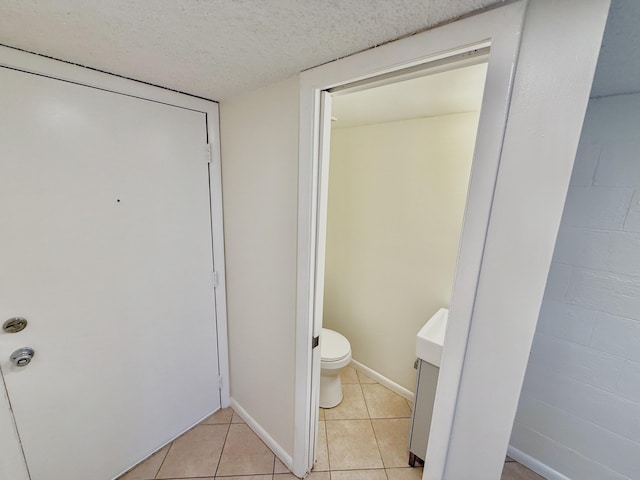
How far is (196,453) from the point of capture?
5.31ft

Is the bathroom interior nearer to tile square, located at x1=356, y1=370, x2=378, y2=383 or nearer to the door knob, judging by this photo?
tile square, located at x1=356, y1=370, x2=378, y2=383

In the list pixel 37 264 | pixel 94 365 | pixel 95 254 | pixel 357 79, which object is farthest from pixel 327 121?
pixel 94 365

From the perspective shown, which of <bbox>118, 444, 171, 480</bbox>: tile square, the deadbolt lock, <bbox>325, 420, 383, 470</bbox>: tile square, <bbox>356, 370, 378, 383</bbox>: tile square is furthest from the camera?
<bbox>356, 370, 378, 383</bbox>: tile square

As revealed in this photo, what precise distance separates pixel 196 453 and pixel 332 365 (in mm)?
973

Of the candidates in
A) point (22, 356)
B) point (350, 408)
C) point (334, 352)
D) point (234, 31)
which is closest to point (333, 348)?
point (334, 352)

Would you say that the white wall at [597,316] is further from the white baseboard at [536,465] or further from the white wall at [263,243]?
the white wall at [263,243]

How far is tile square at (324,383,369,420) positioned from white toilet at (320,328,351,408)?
0.14 feet

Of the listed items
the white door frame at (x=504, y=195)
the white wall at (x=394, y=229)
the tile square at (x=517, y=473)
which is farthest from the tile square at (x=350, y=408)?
the white door frame at (x=504, y=195)

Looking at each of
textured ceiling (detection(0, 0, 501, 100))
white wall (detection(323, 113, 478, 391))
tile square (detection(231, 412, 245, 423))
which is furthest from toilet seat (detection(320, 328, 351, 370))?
textured ceiling (detection(0, 0, 501, 100))

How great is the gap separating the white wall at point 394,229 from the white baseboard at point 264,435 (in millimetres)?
1021

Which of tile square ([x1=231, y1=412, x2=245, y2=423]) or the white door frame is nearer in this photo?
the white door frame

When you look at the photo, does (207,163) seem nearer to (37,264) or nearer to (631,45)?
(37,264)

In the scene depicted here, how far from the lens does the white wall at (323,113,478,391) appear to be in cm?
174

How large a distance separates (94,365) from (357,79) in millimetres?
1764
